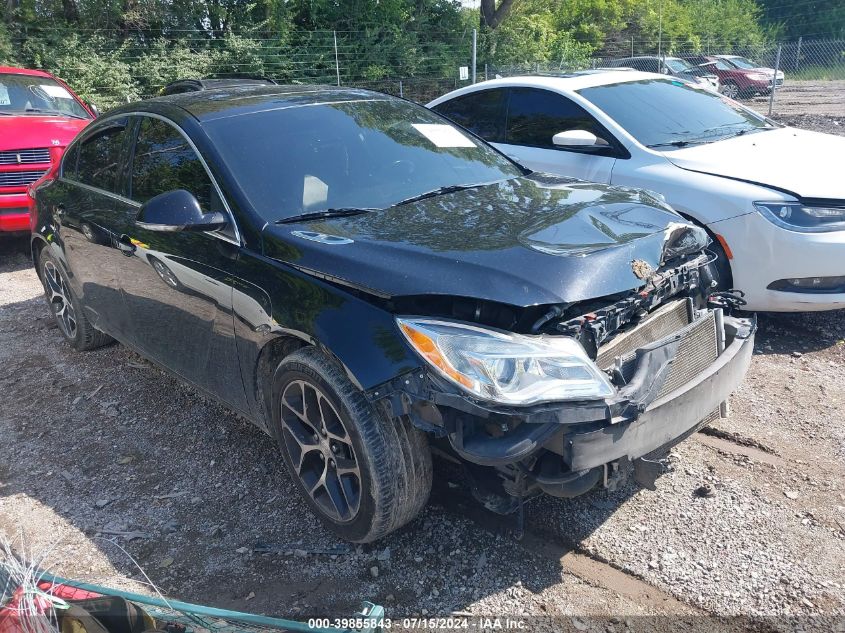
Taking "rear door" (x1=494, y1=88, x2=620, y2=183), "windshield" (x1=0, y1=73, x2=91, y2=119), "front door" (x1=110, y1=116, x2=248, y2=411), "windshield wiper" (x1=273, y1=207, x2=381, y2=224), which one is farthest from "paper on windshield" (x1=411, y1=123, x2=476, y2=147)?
"windshield" (x1=0, y1=73, x2=91, y2=119)

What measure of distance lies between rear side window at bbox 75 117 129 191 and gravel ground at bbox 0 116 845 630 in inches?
55.0

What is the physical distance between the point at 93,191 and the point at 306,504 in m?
2.45

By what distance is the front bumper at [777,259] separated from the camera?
4336 mm

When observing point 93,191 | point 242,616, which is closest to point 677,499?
point 242,616

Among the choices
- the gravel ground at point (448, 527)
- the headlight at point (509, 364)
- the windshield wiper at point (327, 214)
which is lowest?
the gravel ground at point (448, 527)

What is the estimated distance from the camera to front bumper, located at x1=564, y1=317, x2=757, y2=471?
2354 mm

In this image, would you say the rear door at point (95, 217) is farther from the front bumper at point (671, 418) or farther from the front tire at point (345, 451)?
the front bumper at point (671, 418)

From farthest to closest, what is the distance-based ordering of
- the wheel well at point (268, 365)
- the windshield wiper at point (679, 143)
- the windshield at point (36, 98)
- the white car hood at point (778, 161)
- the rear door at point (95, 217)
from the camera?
the windshield at point (36, 98), the windshield wiper at point (679, 143), the white car hood at point (778, 161), the rear door at point (95, 217), the wheel well at point (268, 365)

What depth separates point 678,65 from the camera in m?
20.8

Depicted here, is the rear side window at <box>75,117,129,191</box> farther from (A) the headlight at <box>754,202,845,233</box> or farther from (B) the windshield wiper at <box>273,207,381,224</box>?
(A) the headlight at <box>754,202,845,233</box>

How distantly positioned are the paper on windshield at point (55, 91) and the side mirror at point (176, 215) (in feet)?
23.3

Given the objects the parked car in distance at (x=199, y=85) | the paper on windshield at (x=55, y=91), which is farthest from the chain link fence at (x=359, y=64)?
the parked car in distance at (x=199, y=85)

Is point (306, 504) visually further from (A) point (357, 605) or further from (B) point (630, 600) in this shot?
(B) point (630, 600)

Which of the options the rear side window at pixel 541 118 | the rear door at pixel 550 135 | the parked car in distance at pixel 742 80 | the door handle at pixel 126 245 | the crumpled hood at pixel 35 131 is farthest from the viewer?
the parked car in distance at pixel 742 80
